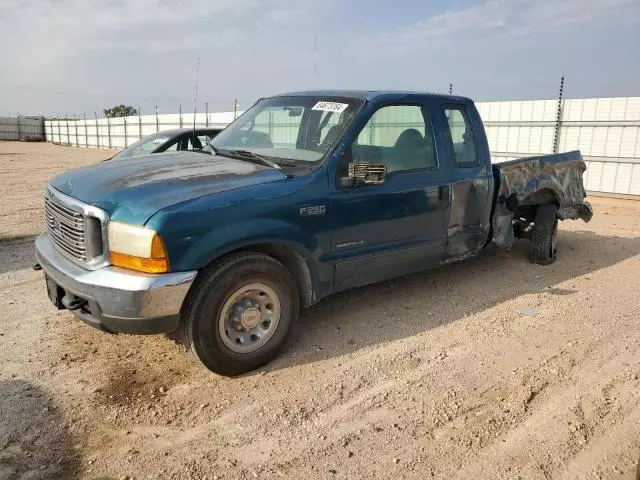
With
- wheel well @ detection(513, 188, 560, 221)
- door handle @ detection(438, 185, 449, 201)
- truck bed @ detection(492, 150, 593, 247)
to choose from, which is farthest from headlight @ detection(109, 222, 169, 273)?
wheel well @ detection(513, 188, 560, 221)

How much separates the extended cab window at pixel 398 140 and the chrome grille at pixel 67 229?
2049 millimetres

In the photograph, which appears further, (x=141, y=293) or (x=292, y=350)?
(x=292, y=350)

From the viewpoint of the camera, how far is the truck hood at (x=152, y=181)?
320cm

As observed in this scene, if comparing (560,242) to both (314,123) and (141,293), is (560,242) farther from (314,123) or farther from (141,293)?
(141,293)

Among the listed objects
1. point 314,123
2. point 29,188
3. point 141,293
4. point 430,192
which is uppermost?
point 314,123

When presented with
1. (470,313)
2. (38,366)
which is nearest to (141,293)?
(38,366)

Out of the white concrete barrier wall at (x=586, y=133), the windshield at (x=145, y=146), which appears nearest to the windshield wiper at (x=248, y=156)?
the windshield at (x=145, y=146)

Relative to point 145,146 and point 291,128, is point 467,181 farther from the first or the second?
point 145,146

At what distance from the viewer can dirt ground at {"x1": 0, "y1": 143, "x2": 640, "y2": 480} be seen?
8.87ft

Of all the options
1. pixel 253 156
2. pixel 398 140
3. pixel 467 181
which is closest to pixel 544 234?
pixel 467 181

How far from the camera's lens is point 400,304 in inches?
195

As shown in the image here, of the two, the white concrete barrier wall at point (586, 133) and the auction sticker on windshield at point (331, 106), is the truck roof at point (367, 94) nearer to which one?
the auction sticker on windshield at point (331, 106)

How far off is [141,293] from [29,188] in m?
12.3

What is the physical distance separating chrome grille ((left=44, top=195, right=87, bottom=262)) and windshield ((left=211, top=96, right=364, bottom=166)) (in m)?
1.44
